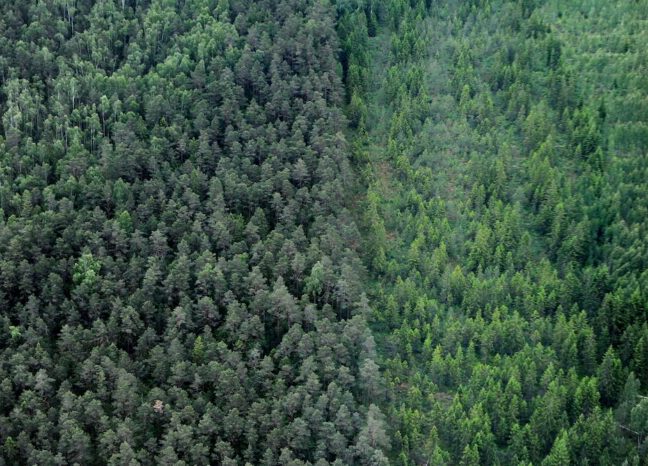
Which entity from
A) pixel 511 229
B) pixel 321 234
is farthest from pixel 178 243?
pixel 511 229

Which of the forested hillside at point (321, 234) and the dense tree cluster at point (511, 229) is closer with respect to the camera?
the forested hillside at point (321, 234)

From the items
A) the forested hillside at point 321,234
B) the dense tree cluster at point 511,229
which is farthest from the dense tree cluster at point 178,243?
the dense tree cluster at point 511,229

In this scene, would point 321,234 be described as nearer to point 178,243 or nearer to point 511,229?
point 178,243

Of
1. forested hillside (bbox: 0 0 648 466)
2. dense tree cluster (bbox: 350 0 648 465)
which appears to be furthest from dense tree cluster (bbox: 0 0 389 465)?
dense tree cluster (bbox: 350 0 648 465)

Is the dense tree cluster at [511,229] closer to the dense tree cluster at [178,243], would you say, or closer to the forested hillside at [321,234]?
the forested hillside at [321,234]

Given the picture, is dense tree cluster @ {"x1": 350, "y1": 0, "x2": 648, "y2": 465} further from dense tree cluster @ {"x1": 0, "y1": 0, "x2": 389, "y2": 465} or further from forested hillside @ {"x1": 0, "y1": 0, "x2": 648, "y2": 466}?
dense tree cluster @ {"x1": 0, "y1": 0, "x2": 389, "y2": 465}

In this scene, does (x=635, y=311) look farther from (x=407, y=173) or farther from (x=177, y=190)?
(x=177, y=190)

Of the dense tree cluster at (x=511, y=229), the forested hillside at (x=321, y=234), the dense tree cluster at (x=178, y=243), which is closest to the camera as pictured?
the dense tree cluster at (x=178, y=243)
